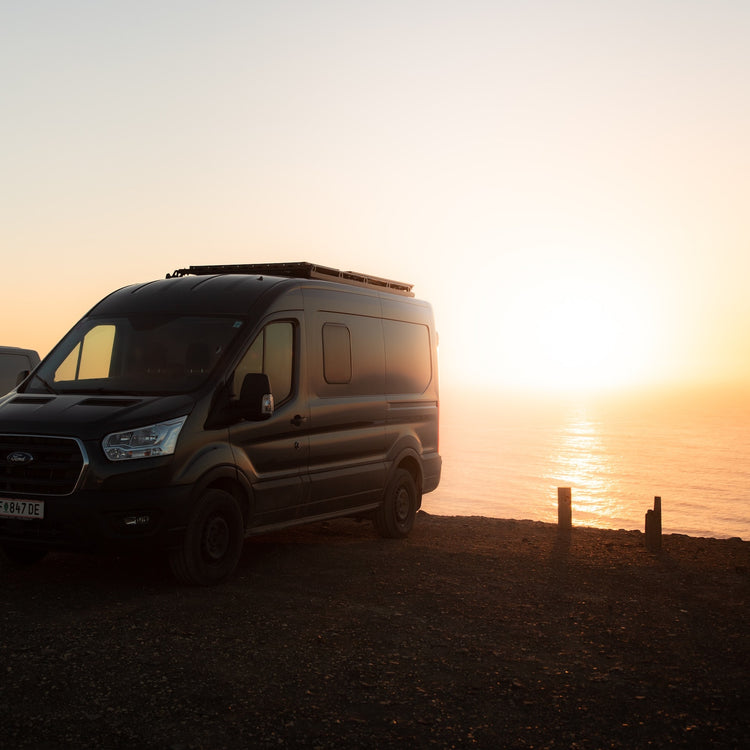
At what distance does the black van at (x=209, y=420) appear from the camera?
696 centimetres

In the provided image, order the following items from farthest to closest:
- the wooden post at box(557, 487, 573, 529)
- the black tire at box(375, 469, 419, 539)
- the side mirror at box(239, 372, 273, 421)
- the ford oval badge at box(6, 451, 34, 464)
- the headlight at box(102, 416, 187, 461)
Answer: the wooden post at box(557, 487, 573, 529), the black tire at box(375, 469, 419, 539), the side mirror at box(239, 372, 273, 421), the ford oval badge at box(6, 451, 34, 464), the headlight at box(102, 416, 187, 461)

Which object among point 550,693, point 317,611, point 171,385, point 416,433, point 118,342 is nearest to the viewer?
point 550,693

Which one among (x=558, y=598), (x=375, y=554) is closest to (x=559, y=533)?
(x=375, y=554)

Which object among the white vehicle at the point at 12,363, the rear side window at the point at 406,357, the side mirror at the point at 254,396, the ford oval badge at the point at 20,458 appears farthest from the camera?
the white vehicle at the point at 12,363

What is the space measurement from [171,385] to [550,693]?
4.11 metres

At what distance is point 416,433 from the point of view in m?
10.9

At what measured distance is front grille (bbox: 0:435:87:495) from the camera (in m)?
6.93

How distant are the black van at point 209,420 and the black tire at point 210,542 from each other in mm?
13

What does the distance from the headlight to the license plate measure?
2.32 ft

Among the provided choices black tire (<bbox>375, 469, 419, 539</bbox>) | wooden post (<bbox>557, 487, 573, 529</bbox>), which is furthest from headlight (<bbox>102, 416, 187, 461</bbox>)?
wooden post (<bbox>557, 487, 573, 529</bbox>)

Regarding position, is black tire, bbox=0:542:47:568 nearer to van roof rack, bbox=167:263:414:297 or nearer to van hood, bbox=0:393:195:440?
van hood, bbox=0:393:195:440

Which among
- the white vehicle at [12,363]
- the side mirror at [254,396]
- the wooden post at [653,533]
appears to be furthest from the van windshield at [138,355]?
the wooden post at [653,533]

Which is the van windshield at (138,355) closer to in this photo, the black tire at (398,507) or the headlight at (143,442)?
the headlight at (143,442)

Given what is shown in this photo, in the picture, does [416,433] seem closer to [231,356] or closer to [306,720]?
[231,356]
